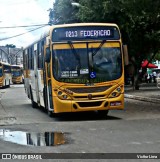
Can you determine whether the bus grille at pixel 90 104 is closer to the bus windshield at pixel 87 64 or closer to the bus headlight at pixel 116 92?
the bus headlight at pixel 116 92

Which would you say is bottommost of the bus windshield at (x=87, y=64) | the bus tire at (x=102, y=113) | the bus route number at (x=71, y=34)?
the bus tire at (x=102, y=113)

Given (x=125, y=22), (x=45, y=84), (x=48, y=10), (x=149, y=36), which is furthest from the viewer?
(x=48, y=10)

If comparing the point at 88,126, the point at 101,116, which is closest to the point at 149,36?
the point at 101,116

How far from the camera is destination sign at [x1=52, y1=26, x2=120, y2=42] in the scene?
1552 cm

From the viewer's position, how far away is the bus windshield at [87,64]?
1527cm

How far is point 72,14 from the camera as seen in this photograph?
36.8 metres

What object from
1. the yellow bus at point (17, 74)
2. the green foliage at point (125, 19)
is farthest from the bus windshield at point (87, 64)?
the yellow bus at point (17, 74)

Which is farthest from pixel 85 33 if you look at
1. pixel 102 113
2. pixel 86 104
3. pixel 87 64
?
pixel 102 113

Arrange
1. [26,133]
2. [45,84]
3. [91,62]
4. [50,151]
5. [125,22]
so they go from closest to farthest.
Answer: [50,151], [26,133], [91,62], [45,84], [125,22]

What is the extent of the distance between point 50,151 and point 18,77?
220 ft

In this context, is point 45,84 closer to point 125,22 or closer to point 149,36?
point 125,22

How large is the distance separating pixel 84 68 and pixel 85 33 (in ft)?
4.23

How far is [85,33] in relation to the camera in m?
15.7

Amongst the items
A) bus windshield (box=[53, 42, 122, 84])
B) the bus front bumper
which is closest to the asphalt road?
the bus front bumper
